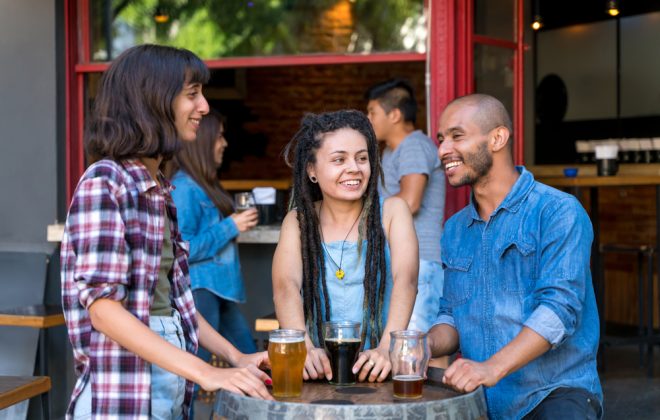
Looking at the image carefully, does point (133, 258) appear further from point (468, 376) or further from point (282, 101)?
point (282, 101)

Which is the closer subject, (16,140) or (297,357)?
(297,357)

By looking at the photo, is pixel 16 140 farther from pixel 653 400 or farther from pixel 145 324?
pixel 653 400

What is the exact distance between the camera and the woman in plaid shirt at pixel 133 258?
6.09ft

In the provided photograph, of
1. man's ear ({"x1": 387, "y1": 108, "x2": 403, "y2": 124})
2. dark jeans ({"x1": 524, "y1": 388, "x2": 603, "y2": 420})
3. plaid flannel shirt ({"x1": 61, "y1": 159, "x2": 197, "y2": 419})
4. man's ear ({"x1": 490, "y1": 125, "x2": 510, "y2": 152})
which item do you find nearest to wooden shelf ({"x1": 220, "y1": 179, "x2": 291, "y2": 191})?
man's ear ({"x1": 387, "y1": 108, "x2": 403, "y2": 124})

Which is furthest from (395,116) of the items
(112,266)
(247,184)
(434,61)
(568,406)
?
(112,266)

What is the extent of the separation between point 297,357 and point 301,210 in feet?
2.43

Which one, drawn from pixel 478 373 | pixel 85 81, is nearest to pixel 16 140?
pixel 85 81

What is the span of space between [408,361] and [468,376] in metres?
0.16

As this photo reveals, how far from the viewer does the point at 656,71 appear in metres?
8.40

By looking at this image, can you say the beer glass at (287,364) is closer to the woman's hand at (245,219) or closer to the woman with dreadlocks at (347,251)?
the woman with dreadlocks at (347,251)

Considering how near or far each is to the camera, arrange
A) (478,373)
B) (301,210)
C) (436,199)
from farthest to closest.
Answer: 1. (436,199)
2. (301,210)
3. (478,373)

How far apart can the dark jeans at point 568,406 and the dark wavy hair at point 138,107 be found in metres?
1.09

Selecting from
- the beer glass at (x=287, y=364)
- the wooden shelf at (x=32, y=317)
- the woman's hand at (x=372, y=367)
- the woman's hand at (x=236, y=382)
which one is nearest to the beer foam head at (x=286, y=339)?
the beer glass at (x=287, y=364)

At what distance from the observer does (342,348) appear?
2146mm
